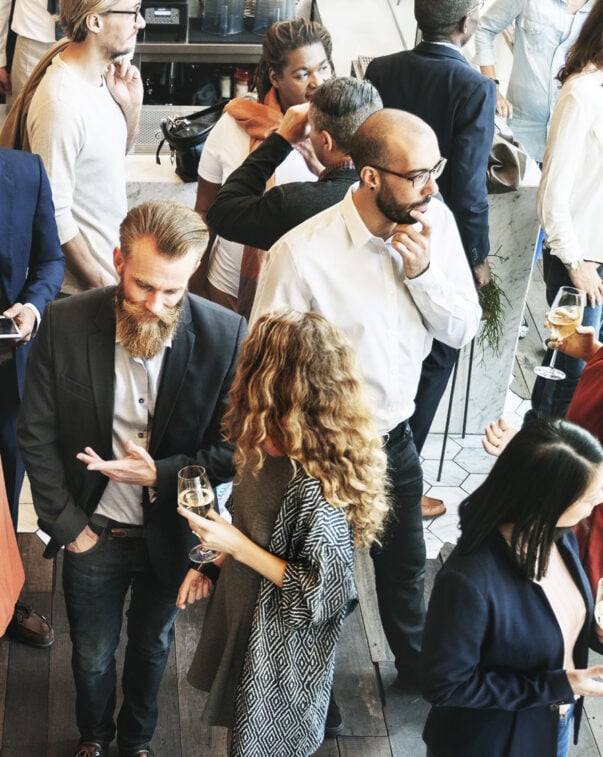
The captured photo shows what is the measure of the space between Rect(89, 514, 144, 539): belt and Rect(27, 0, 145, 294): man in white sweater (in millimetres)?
1052

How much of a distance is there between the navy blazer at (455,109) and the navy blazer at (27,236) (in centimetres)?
133

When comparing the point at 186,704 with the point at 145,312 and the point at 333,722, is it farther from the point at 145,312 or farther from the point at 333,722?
the point at 145,312

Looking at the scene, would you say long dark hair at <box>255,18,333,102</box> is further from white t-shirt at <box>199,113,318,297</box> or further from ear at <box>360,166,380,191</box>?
ear at <box>360,166,380,191</box>

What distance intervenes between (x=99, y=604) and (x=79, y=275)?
1.18 m

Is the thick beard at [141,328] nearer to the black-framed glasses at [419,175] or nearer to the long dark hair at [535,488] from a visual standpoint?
the black-framed glasses at [419,175]

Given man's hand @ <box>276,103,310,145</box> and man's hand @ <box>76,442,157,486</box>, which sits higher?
man's hand @ <box>276,103,310,145</box>

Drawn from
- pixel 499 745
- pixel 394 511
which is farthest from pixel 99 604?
pixel 499 745

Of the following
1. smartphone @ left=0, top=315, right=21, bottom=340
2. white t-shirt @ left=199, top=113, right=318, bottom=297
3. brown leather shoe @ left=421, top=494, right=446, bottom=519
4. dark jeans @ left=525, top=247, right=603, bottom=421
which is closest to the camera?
smartphone @ left=0, top=315, right=21, bottom=340

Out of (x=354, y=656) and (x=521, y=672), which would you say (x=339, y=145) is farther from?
(x=354, y=656)

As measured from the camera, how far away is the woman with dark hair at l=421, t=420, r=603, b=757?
75.1 inches

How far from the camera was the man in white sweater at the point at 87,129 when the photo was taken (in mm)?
3006

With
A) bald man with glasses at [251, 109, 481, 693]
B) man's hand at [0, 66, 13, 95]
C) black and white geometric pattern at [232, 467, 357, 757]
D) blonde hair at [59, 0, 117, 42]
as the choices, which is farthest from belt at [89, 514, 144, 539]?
man's hand at [0, 66, 13, 95]

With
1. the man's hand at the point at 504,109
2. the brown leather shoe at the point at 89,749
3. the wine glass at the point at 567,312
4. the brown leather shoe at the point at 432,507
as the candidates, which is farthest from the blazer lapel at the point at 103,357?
the man's hand at the point at 504,109

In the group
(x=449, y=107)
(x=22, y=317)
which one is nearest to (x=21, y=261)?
(x=22, y=317)
